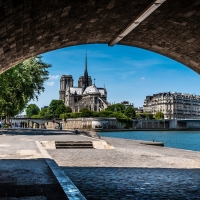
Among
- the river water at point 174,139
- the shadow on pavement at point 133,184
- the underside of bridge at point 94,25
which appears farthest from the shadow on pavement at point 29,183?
the river water at point 174,139

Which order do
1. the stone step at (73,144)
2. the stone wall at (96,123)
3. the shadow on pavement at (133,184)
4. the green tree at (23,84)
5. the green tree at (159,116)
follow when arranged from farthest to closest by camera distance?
the green tree at (159,116) < the stone wall at (96,123) < the green tree at (23,84) < the stone step at (73,144) < the shadow on pavement at (133,184)

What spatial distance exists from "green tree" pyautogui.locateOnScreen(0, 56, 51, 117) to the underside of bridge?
25159 millimetres

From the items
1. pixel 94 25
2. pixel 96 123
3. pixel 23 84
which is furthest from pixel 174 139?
pixel 94 25

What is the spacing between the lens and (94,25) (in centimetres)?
1066

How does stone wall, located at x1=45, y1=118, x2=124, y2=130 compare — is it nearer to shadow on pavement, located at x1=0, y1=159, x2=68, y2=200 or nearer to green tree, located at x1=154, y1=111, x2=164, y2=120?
green tree, located at x1=154, y1=111, x2=164, y2=120

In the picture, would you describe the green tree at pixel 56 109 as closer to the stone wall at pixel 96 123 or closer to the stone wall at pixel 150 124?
the stone wall at pixel 96 123

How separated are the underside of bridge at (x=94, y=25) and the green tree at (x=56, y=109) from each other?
158658mm

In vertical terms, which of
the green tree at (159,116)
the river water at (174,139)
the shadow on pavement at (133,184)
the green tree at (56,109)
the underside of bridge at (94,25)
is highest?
the green tree at (56,109)

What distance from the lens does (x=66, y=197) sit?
6.89 metres

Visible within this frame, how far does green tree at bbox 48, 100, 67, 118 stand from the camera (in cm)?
17050

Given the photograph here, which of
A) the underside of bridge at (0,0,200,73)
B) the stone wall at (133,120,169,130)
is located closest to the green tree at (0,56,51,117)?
the underside of bridge at (0,0,200,73)

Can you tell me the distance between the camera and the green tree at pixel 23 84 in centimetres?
3756

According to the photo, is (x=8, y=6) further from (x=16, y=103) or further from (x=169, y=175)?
(x=16, y=103)

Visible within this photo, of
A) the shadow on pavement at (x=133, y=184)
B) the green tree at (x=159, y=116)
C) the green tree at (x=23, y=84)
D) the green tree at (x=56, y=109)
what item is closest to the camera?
the shadow on pavement at (x=133, y=184)
